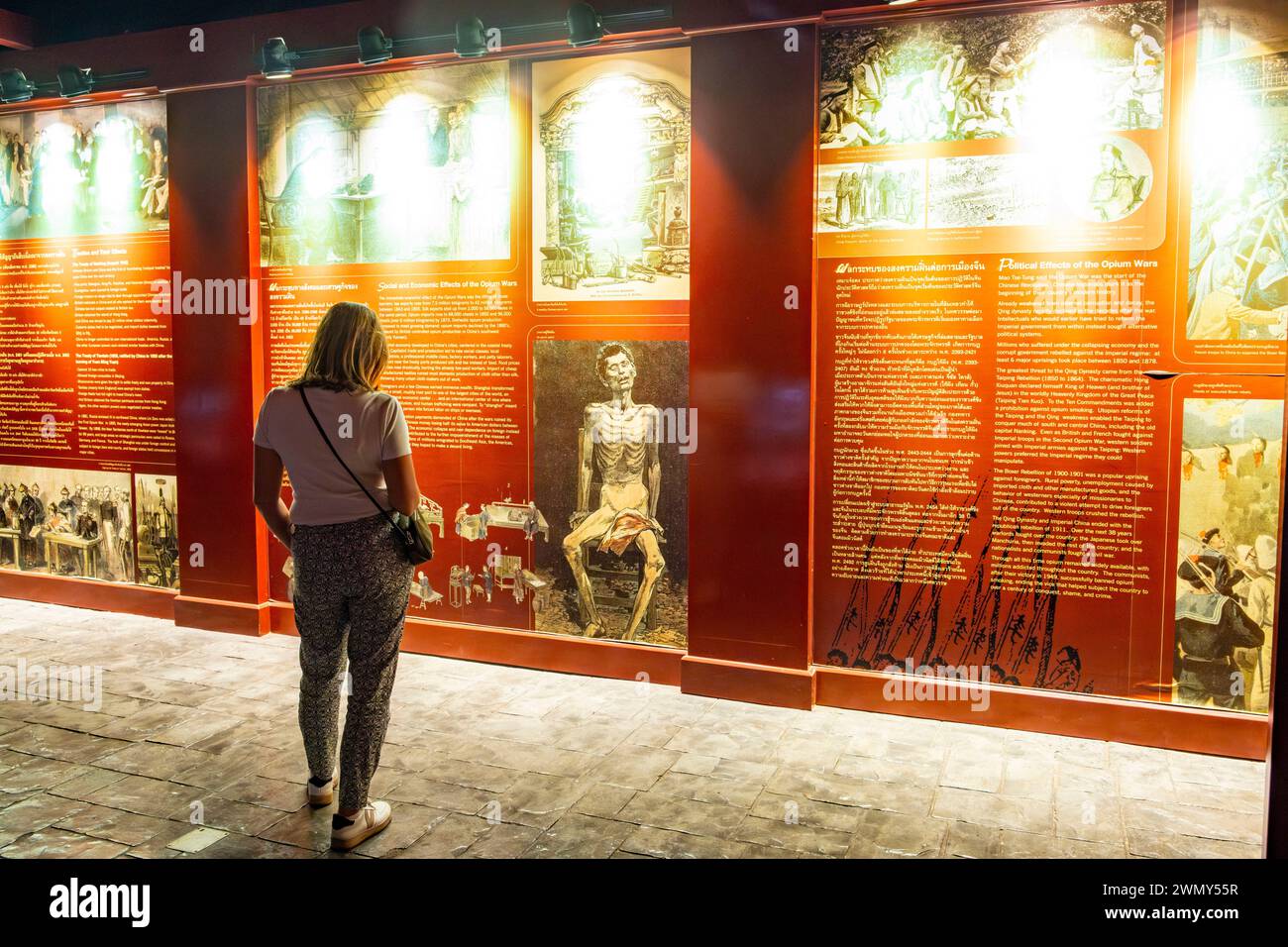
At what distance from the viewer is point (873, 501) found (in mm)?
5223

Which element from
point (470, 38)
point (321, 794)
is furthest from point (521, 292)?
point (321, 794)

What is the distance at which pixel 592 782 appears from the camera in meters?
4.29

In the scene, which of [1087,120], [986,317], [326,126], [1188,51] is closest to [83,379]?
[326,126]

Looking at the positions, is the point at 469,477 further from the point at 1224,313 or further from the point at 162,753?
the point at 1224,313

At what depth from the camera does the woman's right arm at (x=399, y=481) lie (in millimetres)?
3480

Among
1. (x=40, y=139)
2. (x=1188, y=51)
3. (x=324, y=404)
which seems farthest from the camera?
(x=40, y=139)

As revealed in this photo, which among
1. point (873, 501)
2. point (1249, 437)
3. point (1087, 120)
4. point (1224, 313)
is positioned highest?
point (1087, 120)

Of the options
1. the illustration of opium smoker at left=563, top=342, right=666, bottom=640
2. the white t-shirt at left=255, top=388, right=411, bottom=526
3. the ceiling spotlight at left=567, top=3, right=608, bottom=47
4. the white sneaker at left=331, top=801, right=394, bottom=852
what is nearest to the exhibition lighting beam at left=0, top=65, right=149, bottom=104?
the ceiling spotlight at left=567, top=3, right=608, bottom=47

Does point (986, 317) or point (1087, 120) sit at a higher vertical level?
point (1087, 120)

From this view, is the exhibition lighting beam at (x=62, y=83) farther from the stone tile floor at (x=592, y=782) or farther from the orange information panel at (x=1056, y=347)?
the orange information panel at (x=1056, y=347)

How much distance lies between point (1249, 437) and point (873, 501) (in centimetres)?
183

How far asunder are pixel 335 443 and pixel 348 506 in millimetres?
242

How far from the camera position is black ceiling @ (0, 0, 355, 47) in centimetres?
666

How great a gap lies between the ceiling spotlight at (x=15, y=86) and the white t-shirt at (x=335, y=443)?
527 centimetres
